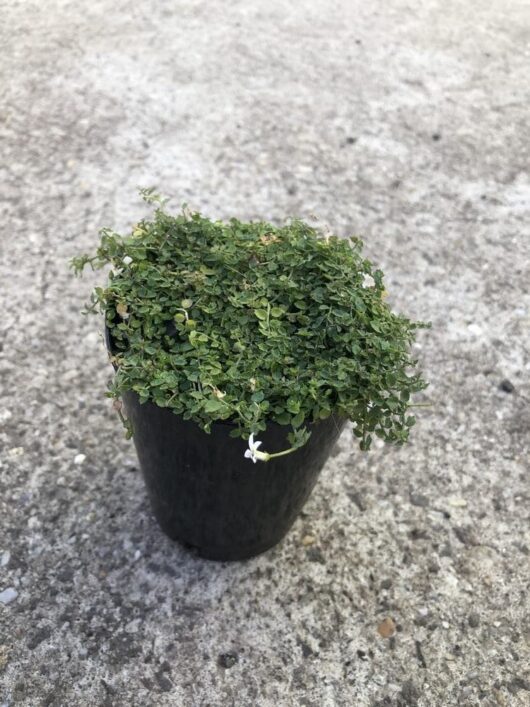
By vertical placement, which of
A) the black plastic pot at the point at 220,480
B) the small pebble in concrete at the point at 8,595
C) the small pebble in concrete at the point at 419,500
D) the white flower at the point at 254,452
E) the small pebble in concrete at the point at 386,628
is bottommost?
the small pebble in concrete at the point at 386,628

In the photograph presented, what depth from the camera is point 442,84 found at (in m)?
4.01

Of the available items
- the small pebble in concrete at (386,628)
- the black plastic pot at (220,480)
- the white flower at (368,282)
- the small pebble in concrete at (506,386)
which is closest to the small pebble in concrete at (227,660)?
the black plastic pot at (220,480)

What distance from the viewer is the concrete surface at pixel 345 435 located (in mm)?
1686

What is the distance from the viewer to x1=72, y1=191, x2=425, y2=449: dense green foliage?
1.41m

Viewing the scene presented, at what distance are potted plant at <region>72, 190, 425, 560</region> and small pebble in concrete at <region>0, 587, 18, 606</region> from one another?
423 millimetres

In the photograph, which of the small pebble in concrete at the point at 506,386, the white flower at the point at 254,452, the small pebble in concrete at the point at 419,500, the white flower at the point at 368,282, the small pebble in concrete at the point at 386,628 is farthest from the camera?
the small pebble in concrete at the point at 506,386

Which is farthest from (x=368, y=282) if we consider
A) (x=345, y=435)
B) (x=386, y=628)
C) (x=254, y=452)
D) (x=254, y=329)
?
(x=386, y=628)

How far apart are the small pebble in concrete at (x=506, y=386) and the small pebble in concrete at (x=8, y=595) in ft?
5.35

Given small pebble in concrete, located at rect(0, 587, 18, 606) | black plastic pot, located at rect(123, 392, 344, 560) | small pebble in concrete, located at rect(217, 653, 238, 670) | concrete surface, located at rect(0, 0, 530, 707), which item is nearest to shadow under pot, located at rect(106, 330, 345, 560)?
black plastic pot, located at rect(123, 392, 344, 560)

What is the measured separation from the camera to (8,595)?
5.64 feet

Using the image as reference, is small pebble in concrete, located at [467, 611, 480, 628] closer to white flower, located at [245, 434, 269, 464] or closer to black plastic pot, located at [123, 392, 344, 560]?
black plastic pot, located at [123, 392, 344, 560]

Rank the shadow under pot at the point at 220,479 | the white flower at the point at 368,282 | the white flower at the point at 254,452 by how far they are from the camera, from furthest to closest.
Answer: the white flower at the point at 368,282
the shadow under pot at the point at 220,479
the white flower at the point at 254,452

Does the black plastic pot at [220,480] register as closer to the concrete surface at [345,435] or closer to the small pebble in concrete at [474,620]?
the concrete surface at [345,435]

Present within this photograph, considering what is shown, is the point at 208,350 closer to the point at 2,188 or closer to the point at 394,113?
the point at 2,188
